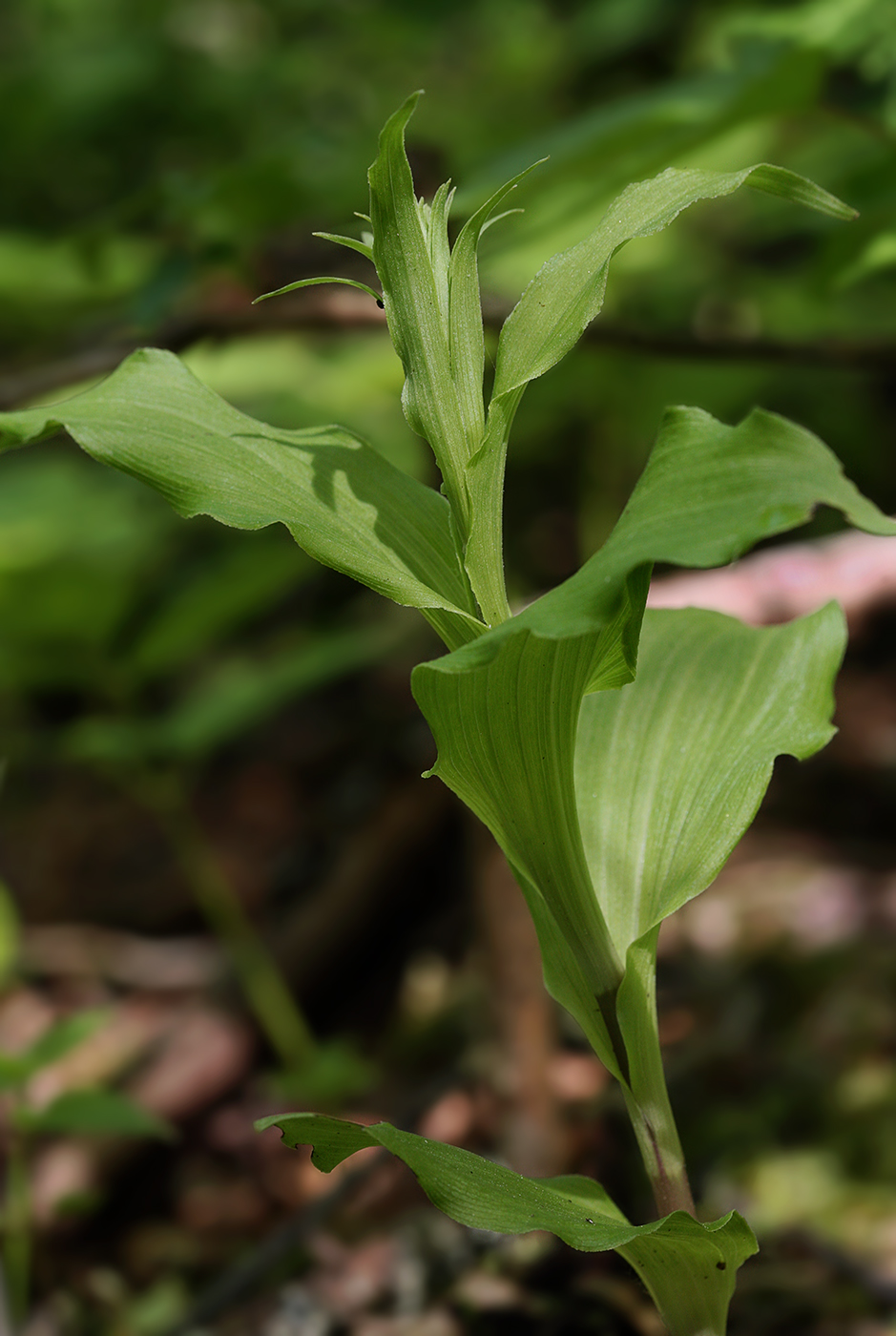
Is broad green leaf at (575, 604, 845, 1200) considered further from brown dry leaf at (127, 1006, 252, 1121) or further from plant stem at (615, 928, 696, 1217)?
brown dry leaf at (127, 1006, 252, 1121)

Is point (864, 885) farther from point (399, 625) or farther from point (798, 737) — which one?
point (798, 737)

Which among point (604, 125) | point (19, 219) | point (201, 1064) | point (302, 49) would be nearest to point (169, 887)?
point (201, 1064)

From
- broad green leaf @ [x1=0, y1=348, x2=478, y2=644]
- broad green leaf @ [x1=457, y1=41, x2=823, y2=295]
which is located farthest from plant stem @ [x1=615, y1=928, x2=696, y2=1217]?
broad green leaf @ [x1=457, y1=41, x2=823, y2=295]

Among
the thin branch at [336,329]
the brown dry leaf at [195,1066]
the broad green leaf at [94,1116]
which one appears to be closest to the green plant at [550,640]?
the broad green leaf at [94,1116]

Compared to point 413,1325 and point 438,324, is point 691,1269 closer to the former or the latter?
point 438,324

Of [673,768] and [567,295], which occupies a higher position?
[567,295]

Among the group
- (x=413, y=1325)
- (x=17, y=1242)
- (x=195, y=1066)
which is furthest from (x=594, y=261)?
(x=195, y=1066)

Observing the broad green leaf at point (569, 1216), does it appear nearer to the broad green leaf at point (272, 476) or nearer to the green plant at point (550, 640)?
the green plant at point (550, 640)
